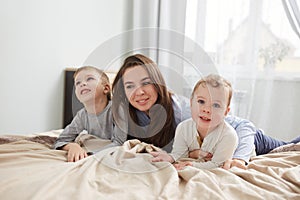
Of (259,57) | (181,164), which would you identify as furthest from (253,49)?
(181,164)

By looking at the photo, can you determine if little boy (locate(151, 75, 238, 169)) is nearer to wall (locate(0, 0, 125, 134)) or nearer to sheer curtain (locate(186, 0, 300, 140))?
wall (locate(0, 0, 125, 134))

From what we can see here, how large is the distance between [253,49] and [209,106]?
157 centimetres

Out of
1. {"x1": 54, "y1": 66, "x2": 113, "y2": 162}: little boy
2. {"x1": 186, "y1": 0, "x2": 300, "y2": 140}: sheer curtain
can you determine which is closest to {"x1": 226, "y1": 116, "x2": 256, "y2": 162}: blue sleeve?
{"x1": 54, "y1": 66, "x2": 113, "y2": 162}: little boy

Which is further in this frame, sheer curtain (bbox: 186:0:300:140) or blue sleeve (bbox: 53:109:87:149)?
sheer curtain (bbox: 186:0:300:140)

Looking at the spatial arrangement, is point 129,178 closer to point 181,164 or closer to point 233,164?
point 181,164

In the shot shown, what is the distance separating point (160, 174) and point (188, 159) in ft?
0.66

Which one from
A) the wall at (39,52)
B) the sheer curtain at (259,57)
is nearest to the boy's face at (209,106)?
the wall at (39,52)

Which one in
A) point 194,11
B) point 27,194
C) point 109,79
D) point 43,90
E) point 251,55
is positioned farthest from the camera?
Result: point 194,11

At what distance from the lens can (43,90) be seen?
2141 millimetres

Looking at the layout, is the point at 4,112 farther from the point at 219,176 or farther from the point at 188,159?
the point at 219,176

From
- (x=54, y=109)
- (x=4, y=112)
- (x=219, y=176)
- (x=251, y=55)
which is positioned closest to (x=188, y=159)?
(x=219, y=176)

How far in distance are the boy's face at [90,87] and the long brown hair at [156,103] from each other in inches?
3.5

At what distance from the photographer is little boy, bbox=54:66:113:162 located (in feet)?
4.18

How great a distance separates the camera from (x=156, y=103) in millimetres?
1167
